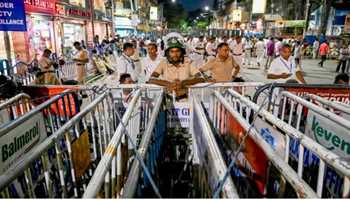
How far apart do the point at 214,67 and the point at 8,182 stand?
4.87 meters

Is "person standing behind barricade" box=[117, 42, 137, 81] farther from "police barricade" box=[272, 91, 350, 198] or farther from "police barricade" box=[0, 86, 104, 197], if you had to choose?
"police barricade" box=[272, 91, 350, 198]

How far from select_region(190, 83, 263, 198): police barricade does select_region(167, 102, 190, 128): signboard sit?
0.24 m

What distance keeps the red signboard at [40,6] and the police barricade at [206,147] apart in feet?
35.8

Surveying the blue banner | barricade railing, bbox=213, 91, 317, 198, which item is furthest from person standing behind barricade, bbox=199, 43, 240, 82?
the blue banner

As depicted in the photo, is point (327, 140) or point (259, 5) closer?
point (327, 140)

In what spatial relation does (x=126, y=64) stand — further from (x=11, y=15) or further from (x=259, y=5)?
(x=259, y=5)

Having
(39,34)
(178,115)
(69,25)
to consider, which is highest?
(69,25)

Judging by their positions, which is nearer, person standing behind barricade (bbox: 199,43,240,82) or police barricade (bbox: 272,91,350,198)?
police barricade (bbox: 272,91,350,198)

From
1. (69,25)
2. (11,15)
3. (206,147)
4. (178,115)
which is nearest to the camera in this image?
(206,147)

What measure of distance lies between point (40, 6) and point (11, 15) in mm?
9371

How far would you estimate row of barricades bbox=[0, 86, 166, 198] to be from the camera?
1.91 metres

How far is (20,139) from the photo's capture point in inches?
114

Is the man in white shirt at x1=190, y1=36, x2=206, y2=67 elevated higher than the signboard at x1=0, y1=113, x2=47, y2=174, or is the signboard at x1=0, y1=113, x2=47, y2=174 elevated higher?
the man in white shirt at x1=190, y1=36, x2=206, y2=67


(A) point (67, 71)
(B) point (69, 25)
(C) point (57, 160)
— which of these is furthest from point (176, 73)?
(B) point (69, 25)
